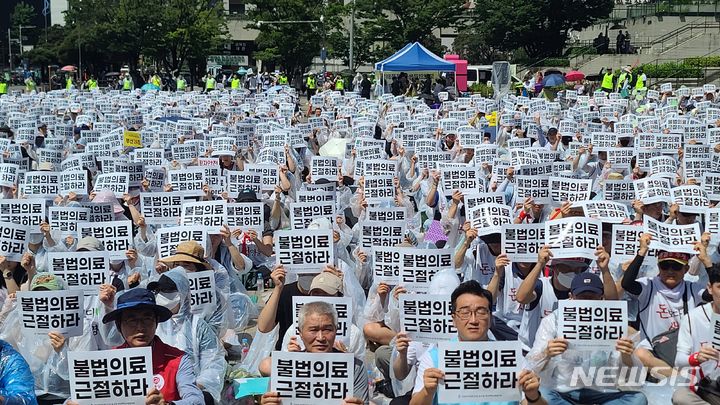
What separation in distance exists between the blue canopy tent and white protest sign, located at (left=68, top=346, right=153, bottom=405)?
103 feet

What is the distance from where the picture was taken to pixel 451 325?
6426 mm

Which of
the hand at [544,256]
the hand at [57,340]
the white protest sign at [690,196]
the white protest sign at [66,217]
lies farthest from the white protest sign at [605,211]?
the white protest sign at [66,217]

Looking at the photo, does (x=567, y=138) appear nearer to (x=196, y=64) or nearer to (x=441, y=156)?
(x=441, y=156)

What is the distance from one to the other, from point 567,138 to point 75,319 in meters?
13.1

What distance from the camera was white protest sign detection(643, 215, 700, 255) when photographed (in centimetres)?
730

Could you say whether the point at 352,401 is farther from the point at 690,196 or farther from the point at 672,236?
the point at 690,196

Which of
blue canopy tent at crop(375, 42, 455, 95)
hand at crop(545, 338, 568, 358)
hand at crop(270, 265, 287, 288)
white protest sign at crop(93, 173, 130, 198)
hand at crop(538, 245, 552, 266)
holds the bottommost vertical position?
hand at crop(545, 338, 568, 358)

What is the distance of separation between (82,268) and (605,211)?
187 inches

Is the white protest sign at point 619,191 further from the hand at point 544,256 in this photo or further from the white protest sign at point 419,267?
the hand at point 544,256

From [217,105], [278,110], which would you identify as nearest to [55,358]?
[278,110]

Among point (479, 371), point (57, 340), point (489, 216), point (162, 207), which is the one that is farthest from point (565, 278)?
point (162, 207)

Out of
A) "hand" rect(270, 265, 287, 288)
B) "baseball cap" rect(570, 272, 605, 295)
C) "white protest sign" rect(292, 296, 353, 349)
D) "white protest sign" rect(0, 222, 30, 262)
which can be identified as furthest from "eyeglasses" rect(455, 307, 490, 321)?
"white protest sign" rect(0, 222, 30, 262)

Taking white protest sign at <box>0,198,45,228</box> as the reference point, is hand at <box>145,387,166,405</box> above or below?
below

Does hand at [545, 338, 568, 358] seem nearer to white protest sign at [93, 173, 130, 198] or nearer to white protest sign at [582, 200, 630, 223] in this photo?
white protest sign at [582, 200, 630, 223]
